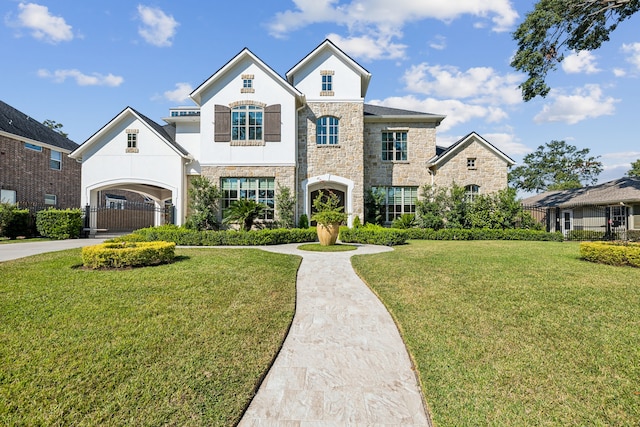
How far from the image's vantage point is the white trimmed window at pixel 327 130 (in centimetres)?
1753

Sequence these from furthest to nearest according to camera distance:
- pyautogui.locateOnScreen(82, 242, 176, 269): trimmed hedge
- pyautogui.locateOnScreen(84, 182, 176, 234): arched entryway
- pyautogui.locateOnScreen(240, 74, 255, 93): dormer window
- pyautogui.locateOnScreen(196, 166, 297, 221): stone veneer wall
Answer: pyautogui.locateOnScreen(84, 182, 176, 234): arched entryway, pyautogui.locateOnScreen(240, 74, 255, 93): dormer window, pyautogui.locateOnScreen(196, 166, 297, 221): stone veneer wall, pyautogui.locateOnScreen(82, 242, 176, 269): trimmed hedge

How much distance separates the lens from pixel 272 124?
16.3 m

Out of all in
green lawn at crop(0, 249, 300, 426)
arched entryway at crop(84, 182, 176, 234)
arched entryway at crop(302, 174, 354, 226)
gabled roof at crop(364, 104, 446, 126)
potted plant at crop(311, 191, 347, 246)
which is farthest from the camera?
arched entryway at crop(84, 182, 176, 234)

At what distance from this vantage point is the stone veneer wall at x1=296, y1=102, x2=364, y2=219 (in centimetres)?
1731

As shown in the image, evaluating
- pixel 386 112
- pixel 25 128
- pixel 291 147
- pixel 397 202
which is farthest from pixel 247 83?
pixel 25 128

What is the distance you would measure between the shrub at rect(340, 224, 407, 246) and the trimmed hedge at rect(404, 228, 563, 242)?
2.60 metres

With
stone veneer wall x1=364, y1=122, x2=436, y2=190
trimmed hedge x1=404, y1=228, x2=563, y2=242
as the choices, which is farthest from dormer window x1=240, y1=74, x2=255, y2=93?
trimmed hedge x1=404, y1=228, x2=563, y2=242

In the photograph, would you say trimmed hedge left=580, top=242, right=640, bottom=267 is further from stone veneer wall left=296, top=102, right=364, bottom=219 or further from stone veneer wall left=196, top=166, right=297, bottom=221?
stone veneer wall left=196, top=166, right=297, bottom=221

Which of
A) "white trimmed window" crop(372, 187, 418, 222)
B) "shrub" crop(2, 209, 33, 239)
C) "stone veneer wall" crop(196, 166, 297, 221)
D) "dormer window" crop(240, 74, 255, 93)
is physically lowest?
"shrub" crop(2, 209, 33, 239)

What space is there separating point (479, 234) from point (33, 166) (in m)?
29.0

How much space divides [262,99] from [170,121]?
6.00 metres

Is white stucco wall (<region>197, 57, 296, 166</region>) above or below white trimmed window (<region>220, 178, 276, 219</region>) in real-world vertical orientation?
above

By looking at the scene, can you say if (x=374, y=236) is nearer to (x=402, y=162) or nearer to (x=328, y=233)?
(x=328, y=233)

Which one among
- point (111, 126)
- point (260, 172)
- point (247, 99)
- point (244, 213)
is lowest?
point (244, 213)
